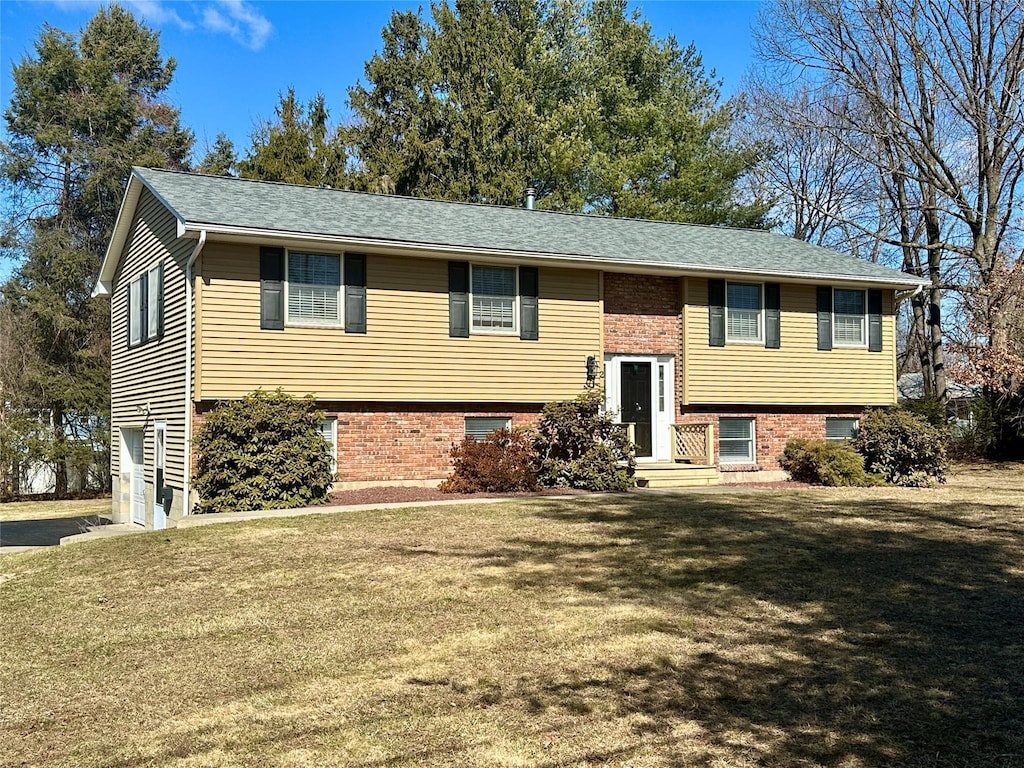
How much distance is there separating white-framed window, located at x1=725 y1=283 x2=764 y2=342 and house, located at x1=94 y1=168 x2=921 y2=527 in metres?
0.03

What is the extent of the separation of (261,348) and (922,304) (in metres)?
26.4

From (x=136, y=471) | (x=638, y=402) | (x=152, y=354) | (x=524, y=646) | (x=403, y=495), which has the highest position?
(x=152, y=354)

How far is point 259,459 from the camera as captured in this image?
13219mm

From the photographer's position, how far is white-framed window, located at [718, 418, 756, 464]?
60.2ft

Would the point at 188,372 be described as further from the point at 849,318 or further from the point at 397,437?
the point at 849,318

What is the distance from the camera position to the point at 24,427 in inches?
1010

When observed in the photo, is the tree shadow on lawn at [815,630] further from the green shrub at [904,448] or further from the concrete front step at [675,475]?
the green shrub at [904,448]

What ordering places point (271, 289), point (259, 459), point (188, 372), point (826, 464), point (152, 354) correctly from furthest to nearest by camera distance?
1. point (826, 464)
2. point (152, 354)
3. point (271, 289)
4. point (188, 372)
5. point (259, 459)

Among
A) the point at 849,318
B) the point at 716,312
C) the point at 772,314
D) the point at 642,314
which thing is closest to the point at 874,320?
the point at 849,318

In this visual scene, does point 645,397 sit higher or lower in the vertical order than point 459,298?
lower

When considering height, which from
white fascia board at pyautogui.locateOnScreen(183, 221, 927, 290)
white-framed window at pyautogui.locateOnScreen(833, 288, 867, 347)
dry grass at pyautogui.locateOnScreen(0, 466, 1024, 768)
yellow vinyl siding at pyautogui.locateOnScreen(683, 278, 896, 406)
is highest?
white fascia board at pyautogui.locateOnScreen(183, 221, 927, 290)

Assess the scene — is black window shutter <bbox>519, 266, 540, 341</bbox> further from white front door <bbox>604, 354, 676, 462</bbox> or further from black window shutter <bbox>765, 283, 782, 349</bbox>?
black window shutter <bbox>765, 283, 782, 349</bbox>

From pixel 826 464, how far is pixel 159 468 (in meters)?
12.3

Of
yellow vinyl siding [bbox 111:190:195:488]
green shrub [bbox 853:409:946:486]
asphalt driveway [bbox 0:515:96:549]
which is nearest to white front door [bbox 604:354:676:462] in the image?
green shrub [bbox 853:409:946:486]
